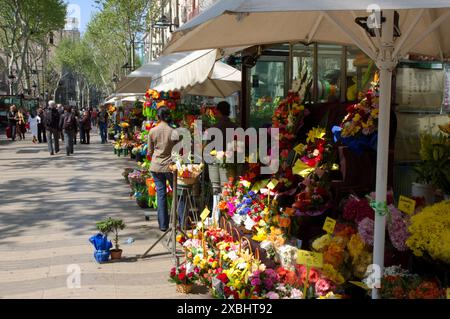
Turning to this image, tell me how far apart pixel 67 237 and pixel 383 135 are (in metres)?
5.00

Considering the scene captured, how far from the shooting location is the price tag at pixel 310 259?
370 centimetres

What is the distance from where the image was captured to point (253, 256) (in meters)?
4.61

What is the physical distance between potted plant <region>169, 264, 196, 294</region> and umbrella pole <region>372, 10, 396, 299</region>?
201cm

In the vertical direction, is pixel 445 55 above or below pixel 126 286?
above

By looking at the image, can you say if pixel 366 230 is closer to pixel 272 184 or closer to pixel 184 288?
pixel 272 184

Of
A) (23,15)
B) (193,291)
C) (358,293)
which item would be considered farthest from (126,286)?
(23,15)

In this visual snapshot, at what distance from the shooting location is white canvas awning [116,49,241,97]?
277 inches

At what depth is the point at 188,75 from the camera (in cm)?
722

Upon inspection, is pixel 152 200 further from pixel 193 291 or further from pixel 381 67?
pixel 381 67

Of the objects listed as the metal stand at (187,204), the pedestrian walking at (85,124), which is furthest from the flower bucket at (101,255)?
the pedestrian walking at (85,124)

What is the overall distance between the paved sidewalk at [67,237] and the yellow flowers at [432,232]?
2.21m

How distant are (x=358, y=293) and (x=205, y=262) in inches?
63.6

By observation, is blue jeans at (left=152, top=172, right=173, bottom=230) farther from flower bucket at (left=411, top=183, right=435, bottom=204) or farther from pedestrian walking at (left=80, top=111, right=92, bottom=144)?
pedestrian walking at (left=80, top=111, right=92, bottom=144)

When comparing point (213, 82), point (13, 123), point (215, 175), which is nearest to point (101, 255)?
point (215, 175)
